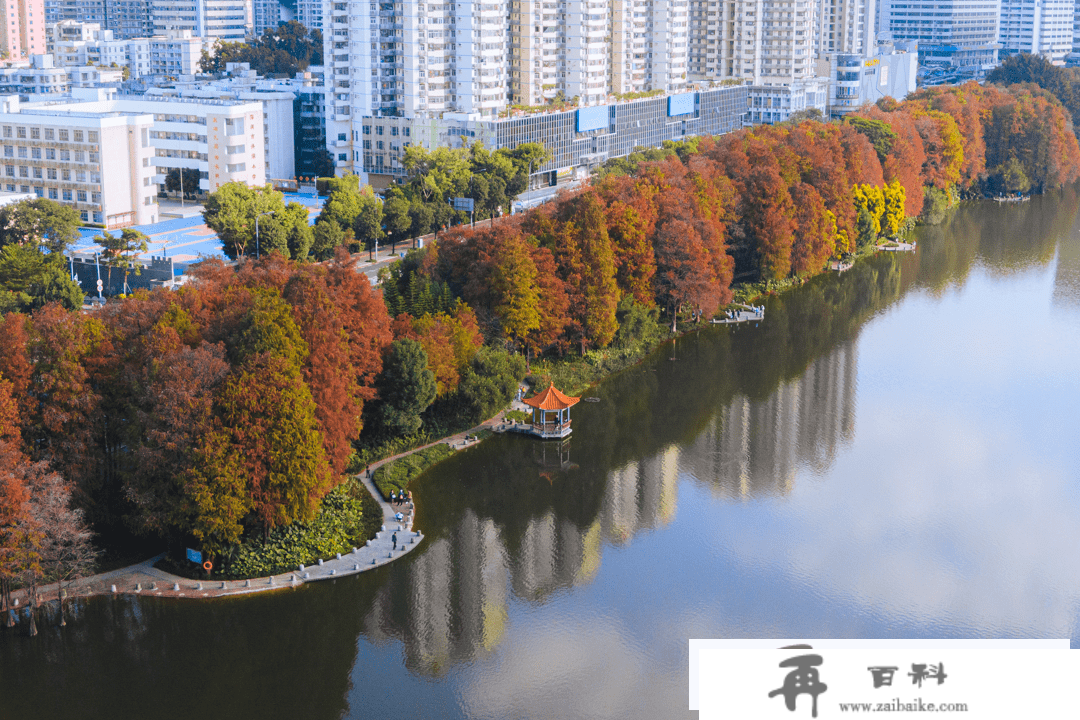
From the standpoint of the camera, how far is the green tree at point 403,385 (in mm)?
30359

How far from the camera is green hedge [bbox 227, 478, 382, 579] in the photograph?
81.6 feet

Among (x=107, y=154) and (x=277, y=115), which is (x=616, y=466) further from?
(x=277, y=115)

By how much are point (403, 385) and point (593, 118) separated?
4326 centimetres

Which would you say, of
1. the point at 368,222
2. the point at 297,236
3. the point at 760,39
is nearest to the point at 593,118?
the point at 760,39

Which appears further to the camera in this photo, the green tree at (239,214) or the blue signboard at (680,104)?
the blue signboard at (680,104)

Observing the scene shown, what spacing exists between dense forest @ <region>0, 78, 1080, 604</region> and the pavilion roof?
2.43ft

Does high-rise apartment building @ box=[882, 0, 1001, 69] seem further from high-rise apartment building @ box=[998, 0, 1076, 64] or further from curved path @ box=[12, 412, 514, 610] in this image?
curved path @ box=[12, 412, 514, 610]

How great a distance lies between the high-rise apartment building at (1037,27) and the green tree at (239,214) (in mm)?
104309

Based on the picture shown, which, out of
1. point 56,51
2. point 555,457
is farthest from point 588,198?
point 56,51

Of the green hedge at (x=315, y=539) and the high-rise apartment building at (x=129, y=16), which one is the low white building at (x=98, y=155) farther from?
the high-rise apartment building at (x=129, y=16)

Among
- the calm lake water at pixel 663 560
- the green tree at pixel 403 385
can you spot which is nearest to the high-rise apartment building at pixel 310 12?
the calm lake water at pixel 663 560

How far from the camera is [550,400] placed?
109 ft

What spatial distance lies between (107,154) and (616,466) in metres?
31.1

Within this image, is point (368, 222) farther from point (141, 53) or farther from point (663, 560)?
point (141, 53)
